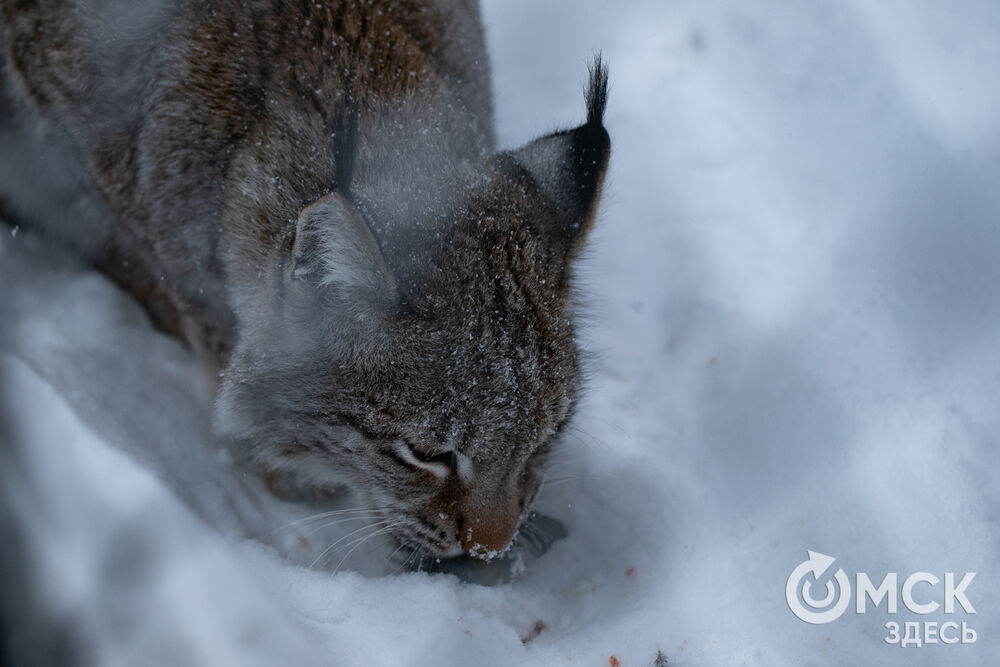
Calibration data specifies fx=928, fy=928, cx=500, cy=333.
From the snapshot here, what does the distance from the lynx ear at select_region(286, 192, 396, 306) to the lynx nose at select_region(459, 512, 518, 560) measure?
2.15 feet

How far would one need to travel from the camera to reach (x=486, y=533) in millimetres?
2520

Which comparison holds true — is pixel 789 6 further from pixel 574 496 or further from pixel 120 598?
pixel 120 598

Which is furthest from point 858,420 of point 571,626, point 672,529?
point 571,626

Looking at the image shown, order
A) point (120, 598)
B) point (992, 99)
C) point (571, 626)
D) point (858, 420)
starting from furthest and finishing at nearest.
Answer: point (992, 99) < point (858, 420) < point (571, 626) < point (120, 598)

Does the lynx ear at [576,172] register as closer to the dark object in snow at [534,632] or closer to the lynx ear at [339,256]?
the lynx ear at [339,256]

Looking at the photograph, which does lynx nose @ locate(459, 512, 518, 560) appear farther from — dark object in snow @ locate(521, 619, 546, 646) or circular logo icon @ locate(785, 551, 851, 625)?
circular logo icon @ locate(785, 551, 851, 625)

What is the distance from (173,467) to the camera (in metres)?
2.91

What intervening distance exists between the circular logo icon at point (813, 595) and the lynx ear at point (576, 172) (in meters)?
1.25

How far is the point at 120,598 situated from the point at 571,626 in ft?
4.38

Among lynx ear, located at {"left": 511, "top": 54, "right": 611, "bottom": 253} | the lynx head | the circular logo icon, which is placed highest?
lynx ear, located at {"left": 511, "top": 54, "right": 611, "bottom": 253}

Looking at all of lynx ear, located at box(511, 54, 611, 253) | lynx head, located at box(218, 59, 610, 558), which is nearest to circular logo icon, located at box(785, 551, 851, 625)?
lynx head, located at box(218, 59, 610, 558)

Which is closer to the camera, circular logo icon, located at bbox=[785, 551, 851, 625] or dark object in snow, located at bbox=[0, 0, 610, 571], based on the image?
dark object in snow, located at bbox=[0, 0, 610, 571]

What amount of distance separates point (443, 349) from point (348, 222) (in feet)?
1.33

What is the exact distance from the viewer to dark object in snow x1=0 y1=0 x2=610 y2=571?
7.64 ft
